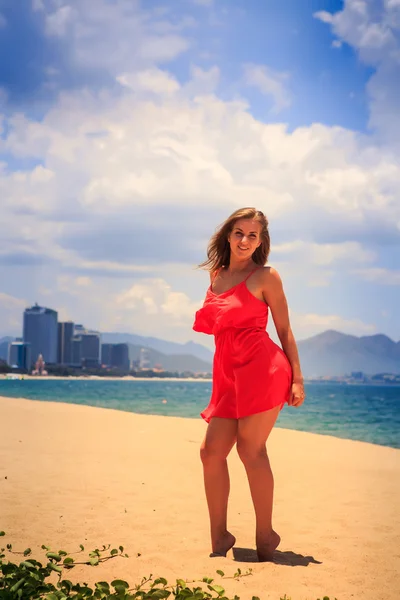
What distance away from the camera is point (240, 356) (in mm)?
3334

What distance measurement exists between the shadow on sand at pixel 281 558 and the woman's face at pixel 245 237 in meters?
1.56

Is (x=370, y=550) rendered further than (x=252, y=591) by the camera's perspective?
Yes

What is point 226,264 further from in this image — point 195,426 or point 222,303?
point 195,426

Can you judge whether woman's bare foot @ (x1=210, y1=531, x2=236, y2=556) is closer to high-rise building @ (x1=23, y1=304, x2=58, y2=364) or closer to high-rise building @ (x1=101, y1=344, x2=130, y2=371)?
high-rise building @ (x1=23, y1=304, x2=58, y2=364)

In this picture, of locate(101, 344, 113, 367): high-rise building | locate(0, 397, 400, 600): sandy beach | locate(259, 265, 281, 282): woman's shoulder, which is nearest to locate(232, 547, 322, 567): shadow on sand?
locate(0, 397, 400, 600): sandy beach

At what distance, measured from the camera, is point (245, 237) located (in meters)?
3.44

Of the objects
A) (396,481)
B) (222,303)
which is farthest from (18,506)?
(396,481)

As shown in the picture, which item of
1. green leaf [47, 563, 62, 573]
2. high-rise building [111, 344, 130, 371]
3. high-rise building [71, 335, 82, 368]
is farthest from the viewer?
high-rise building [111, 344, 130, 371]

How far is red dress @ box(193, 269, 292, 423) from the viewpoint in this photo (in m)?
3.25

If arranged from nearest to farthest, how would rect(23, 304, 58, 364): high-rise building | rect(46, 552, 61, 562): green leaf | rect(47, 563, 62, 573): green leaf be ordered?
rect(47, 563, 62, 573): green leaf, rect(46, 552, 61, 562): green leaf, rect(23, 304, 58, 364): high-rise building

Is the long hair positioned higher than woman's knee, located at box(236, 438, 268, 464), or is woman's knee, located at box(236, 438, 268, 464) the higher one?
the long hair

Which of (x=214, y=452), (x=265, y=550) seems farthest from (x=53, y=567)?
(x=265, y=550)

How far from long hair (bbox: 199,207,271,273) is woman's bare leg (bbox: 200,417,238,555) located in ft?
2.85

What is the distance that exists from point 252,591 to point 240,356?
109 centimetres
